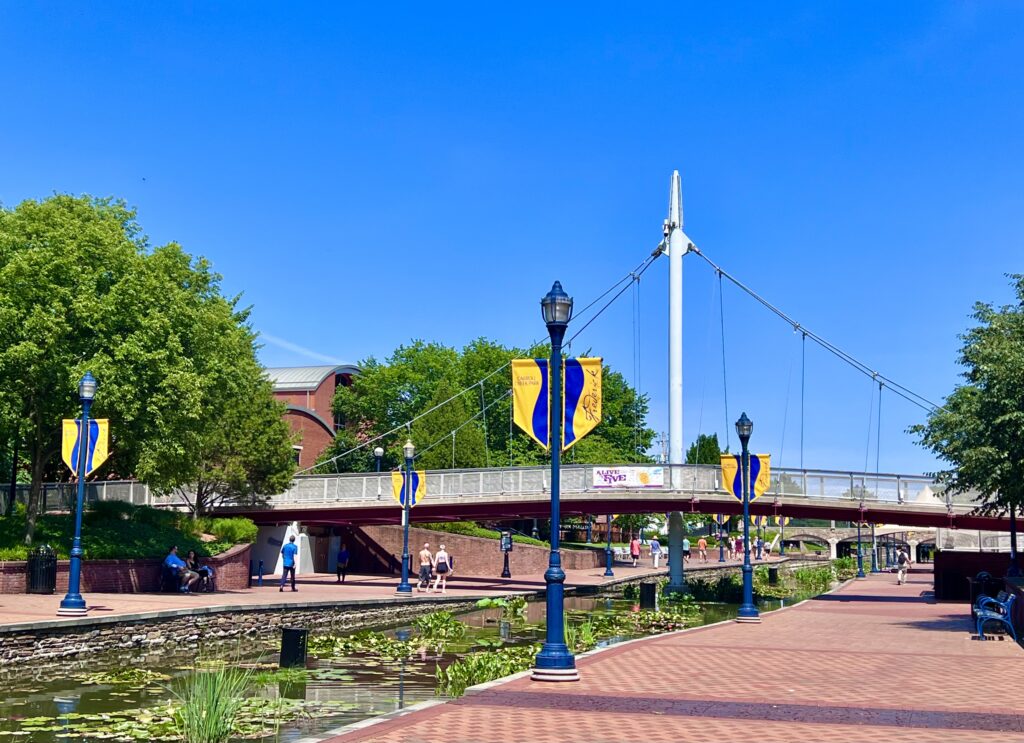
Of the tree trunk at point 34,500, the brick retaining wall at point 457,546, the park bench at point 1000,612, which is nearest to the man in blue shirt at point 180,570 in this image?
the tree trunk at point 34,500

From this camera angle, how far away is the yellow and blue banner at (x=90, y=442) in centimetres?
2241

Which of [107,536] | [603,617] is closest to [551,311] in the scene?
[603,617]

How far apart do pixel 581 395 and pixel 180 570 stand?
686 inches

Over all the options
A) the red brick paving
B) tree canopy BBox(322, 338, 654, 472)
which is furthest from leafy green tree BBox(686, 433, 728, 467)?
the red brick paving

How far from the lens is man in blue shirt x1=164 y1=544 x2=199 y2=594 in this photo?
29.1m

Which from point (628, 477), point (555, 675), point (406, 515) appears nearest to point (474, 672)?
point (555, 675)

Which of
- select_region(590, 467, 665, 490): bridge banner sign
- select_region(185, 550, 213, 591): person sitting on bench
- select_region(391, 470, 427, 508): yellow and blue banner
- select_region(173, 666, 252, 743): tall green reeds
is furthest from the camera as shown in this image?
select_region(590, 467, 665, 490): bridge banner sign

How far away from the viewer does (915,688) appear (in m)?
12.8

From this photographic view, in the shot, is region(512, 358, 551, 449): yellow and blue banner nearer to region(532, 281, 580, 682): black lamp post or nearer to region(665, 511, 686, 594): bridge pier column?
region(532, 281, 580, 682): black lamp post

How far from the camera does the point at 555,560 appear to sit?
14.2 metres

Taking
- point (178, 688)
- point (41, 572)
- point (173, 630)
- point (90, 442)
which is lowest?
point (178, 688)

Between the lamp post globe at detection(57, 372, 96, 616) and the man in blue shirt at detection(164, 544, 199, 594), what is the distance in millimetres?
7072

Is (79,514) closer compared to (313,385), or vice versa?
(79,514)

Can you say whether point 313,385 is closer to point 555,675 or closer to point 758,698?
point 555,675
